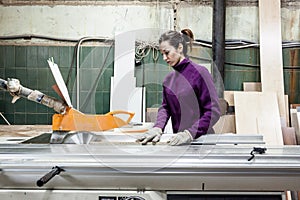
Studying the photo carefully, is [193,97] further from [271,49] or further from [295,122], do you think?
[271,49]

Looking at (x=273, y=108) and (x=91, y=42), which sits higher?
(x=91, y=42)

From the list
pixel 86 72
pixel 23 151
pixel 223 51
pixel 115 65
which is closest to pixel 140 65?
pixel 115 65

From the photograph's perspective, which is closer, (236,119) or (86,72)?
(236,119)

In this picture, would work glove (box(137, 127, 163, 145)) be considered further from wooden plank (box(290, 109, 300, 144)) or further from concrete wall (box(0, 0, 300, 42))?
concrete wall (box(0, 0, 300, 42))

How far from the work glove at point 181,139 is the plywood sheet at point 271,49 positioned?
61.3 inches

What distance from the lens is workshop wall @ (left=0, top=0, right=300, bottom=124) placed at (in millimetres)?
3039

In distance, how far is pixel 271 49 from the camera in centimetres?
289

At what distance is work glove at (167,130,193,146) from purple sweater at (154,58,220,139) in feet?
0.12

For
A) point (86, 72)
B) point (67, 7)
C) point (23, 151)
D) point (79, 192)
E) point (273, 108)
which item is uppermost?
point (67, 7)

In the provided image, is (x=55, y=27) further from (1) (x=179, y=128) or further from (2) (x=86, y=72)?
(1) (x=179, y=128)

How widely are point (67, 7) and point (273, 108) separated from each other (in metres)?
1.97

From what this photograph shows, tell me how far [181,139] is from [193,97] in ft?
0.75

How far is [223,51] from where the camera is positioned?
2928mm

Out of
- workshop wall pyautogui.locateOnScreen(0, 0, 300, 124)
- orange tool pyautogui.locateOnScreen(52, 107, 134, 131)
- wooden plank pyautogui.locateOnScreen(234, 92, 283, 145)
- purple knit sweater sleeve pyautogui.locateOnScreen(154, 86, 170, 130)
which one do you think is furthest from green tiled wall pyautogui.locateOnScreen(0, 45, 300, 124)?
orange tool pyautogui.locateOnScreen(52, 107, 134, 131)
